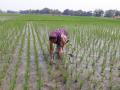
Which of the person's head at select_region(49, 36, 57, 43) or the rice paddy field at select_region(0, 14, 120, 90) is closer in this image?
the rice paddy field at select_region(0, 14, 120, 90)

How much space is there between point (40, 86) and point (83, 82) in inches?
32.0

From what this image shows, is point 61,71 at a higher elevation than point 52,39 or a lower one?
lower

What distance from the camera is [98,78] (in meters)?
5.47

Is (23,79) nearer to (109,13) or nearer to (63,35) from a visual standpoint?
(63,35)

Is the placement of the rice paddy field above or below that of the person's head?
below

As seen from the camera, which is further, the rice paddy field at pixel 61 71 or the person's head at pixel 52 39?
the person's head at pixel 52 39

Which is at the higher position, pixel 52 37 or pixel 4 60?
pixel 52 37

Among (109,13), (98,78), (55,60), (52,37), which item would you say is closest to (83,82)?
(98,78)

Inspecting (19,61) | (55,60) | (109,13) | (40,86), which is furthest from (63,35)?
(109,13)

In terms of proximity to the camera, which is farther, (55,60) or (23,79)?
(55,60)

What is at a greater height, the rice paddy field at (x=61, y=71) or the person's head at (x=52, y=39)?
the person's head at (x=52, y=39)

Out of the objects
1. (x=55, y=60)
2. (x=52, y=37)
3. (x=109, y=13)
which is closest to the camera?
(x=52, y=37)

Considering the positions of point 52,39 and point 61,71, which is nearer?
point 61,71

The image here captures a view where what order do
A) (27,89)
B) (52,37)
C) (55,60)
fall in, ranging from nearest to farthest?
(27,89) < (52,37) < (55,60)
